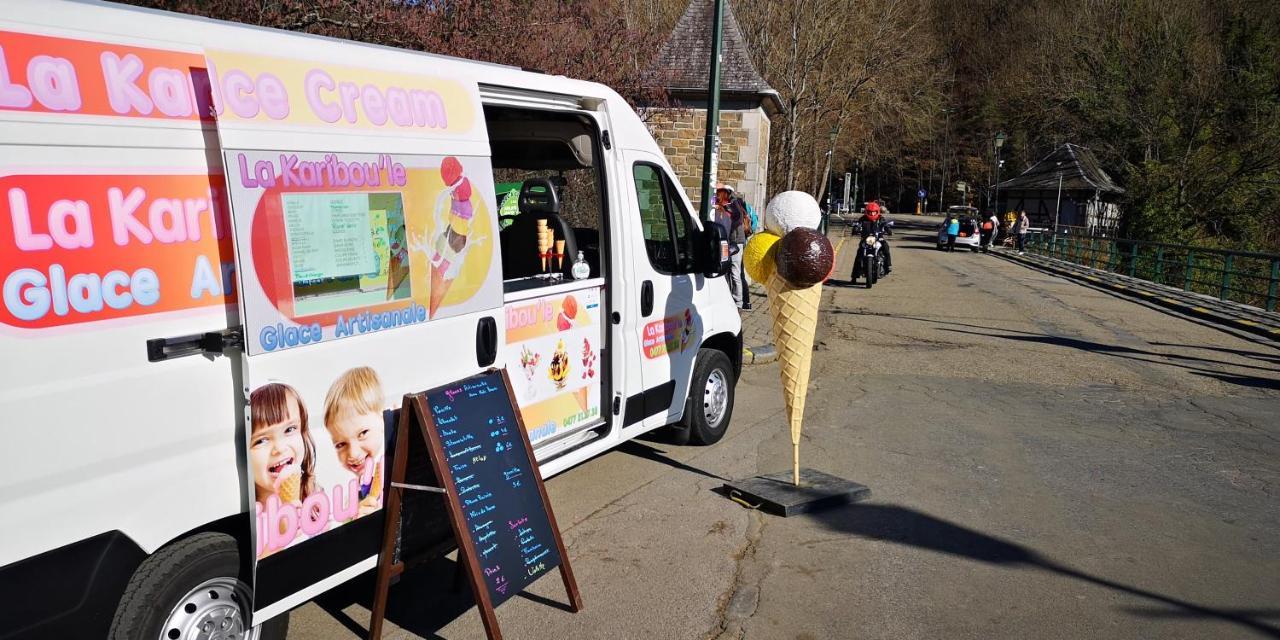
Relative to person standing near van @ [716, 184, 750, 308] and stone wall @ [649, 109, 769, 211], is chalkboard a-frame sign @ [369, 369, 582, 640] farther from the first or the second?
stone wall @ [649, 109, 769, 211]

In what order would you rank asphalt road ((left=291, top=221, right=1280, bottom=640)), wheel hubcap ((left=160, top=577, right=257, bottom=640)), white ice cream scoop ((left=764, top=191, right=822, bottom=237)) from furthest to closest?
→ 1. white ice cream scoop ((left=764, top=191, right=822, bottom=237))
2. asphalt road ((left=291, top=221, right=1280, bottom=640))
3. wheel hubcap ((left=160, top=577, right=257, bottom=640))

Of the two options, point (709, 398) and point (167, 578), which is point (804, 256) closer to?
point (709, 398)

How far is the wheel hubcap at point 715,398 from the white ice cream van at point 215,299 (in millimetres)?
2594

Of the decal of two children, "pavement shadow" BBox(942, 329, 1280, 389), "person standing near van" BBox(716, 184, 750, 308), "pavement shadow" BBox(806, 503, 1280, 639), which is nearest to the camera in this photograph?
the decal of two children

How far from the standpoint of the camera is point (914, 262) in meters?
27.4

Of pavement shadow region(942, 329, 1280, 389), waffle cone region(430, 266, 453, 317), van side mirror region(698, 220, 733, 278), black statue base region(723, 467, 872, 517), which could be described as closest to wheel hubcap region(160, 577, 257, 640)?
waffle cone region(430, 266, 453, 317)

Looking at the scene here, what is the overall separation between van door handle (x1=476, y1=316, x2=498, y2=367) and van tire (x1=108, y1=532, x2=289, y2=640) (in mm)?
1377

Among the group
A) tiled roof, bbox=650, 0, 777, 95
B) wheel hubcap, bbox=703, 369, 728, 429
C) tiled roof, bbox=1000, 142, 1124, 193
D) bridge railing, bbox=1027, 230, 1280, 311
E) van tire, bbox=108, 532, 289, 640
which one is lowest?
bridge railing, bbox=1027, 230, 1280, 311

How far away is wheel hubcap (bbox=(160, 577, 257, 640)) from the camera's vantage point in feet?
9.66

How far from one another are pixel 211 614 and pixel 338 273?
1.26m

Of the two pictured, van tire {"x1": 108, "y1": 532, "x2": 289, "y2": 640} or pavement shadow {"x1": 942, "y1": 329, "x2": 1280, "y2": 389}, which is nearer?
van tire {"x1": 108, "y1": 532, "x2": 289, "y2": 640}

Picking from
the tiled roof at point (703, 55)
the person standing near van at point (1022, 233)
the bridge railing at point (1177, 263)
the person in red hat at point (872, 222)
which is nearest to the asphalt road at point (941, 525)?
the bridge railing at point (1177, 263)

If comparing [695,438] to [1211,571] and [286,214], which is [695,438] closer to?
[1211,571]

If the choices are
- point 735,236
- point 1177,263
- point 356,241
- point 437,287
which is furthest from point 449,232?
point 1177,263
